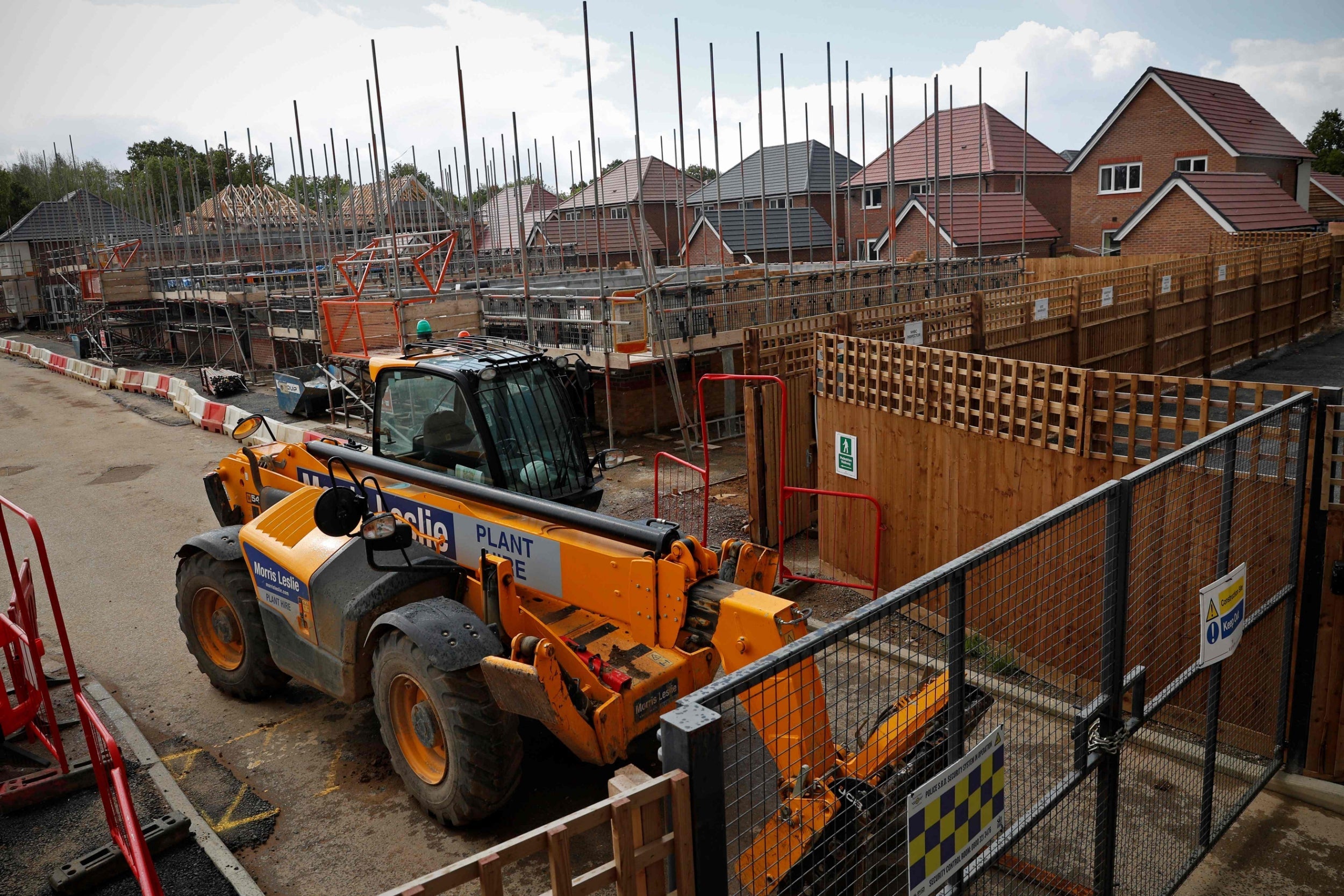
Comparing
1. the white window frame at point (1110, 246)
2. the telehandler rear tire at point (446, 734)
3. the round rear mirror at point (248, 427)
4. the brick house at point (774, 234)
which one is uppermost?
the brick house at point (774, 234)

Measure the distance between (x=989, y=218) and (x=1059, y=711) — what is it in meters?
31.0

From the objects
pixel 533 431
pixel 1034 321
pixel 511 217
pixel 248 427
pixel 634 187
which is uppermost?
pixel 634 187

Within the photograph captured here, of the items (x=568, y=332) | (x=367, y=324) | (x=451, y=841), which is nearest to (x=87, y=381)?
(x=367, y=324)

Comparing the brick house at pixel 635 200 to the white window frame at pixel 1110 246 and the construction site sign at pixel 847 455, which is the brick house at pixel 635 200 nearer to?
the white window frame at pixel 1110 246

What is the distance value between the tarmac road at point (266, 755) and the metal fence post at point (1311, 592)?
12.2 ft

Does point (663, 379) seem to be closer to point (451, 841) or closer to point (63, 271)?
point (451, 841)

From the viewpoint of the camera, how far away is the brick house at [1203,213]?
28.9m

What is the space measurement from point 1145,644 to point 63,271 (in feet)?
147

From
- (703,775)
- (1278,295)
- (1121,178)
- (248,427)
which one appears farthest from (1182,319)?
(1121,178)

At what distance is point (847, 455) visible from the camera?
8.58 meters

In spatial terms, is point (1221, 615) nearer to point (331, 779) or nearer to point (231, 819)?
point (331, 779)

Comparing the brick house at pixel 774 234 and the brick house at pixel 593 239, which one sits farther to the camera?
the brick house at pixel 593 239

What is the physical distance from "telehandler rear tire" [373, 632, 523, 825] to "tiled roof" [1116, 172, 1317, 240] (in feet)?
100

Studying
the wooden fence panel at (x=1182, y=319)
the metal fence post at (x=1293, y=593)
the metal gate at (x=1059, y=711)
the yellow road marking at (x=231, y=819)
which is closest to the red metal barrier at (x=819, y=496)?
the metal gate at (x=1059, y=711)
